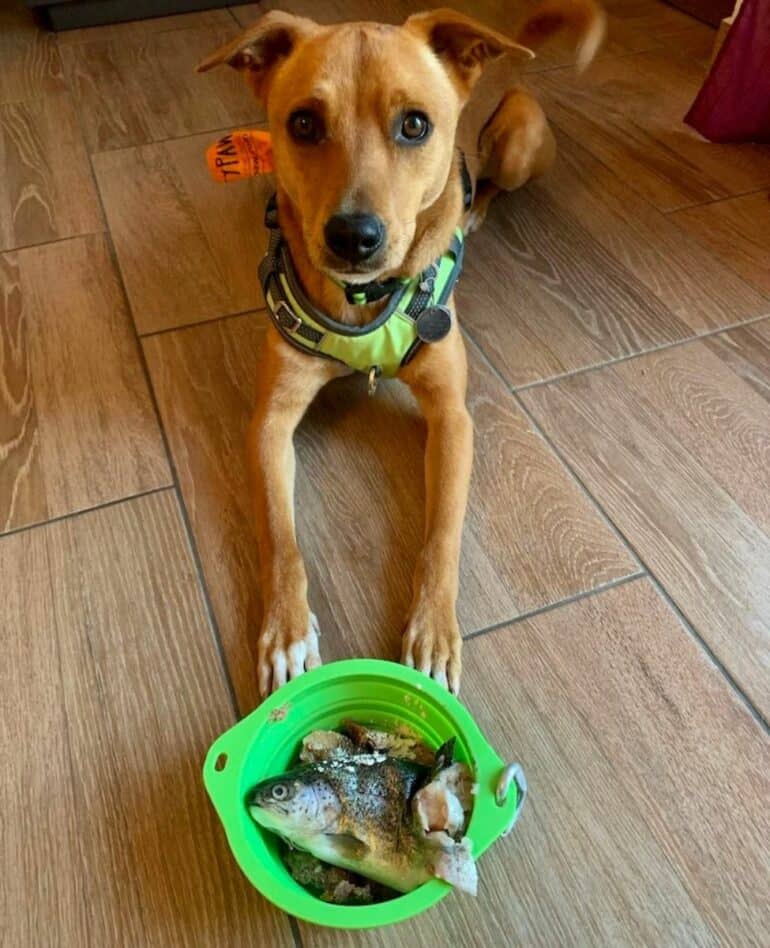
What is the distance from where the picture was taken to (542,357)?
1.64 m

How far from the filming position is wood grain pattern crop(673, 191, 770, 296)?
6.03 feet

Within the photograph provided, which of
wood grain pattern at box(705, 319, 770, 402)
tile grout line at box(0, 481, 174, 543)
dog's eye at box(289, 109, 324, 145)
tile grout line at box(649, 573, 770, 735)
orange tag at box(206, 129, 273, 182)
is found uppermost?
dog's eye at box(289, 109, 324, 145)

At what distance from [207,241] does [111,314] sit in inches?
13.5

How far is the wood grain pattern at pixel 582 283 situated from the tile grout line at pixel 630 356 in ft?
0.03

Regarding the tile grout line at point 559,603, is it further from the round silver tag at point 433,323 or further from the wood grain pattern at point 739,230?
the wood grain pattern at point 739,230

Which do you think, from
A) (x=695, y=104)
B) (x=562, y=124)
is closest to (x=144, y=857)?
(x=562, y=124)

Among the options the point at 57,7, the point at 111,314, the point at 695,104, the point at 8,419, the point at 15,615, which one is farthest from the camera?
the point at 57,7

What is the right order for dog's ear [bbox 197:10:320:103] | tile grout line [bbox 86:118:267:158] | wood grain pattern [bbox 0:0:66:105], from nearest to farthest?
dog's ear [bbox 197:10:320:103]
tile grout line [bbox 86:118:267:158]
wood grain pattern [bbox 0:0:66:105]

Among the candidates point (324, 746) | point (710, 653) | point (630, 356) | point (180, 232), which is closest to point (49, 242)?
point (180, 232)

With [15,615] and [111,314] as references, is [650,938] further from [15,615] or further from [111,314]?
[111,314]

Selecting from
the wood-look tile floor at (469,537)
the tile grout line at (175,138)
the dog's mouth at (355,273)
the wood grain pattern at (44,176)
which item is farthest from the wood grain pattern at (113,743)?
the tile grout line at (175,138)

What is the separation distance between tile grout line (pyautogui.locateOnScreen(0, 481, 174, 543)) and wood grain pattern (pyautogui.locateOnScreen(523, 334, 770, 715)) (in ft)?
2.49

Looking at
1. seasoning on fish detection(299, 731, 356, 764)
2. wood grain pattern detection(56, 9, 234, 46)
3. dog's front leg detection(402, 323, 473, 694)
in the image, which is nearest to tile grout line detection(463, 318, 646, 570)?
dog's front leg detection(402, 323, 473, 694)

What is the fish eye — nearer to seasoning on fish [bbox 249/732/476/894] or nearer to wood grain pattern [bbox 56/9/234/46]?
seasoning on fish [bbox 249/732/476/894]
